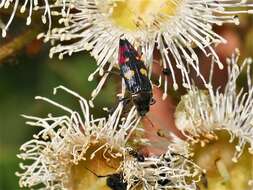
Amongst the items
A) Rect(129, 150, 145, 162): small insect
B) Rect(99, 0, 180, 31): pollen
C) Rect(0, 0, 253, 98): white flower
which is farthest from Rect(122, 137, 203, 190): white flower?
Rect(99, 0, 180, 31): pollen

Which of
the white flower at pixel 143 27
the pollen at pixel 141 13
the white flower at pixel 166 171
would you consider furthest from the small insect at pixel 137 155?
the pollen at pixel 141 13

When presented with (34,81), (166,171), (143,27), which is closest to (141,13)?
(143,27)

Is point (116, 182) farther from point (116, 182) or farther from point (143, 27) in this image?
point (143, 27)

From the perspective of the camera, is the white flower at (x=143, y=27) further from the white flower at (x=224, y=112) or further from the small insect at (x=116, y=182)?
the small insect at (x=116, y=182)

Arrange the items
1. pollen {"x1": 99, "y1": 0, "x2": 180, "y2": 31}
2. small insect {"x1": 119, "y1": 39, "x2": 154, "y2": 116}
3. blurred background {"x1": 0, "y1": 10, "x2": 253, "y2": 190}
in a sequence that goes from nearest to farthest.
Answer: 1. small insect {"x1": 119, "y1": 39, "x2": 154, "y2": 116}
2. pollen {"x1": 99, "y1": 0, "x2": 180, "y2": 31}
3. blurred background {"x1": 0, "y1": 10, "x2": 253, "y2": 190}

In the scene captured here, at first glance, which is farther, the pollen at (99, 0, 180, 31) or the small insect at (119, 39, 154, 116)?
the pollen at (99, 0, 180, 31)

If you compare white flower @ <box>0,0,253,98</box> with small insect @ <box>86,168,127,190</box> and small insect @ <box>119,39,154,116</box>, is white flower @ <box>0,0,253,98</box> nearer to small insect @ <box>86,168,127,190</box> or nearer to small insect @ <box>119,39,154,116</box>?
small insect @ <box>119,39,154,116</box>

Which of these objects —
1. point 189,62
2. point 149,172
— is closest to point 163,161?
point 149,172

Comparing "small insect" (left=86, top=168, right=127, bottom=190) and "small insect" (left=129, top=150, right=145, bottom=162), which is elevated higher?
"small insect" (left=129, top=150, right=145, bottom=162)
